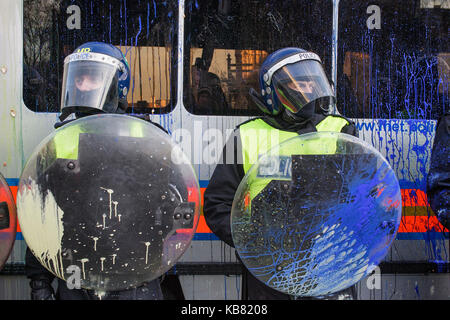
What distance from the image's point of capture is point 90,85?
2.21m

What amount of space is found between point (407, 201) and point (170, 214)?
2106 millimetres

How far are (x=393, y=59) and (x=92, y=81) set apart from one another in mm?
2144

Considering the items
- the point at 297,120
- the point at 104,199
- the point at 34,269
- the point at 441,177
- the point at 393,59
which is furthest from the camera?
the point at 393,59

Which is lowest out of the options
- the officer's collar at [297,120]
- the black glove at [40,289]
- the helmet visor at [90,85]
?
the black glove at [40,289]

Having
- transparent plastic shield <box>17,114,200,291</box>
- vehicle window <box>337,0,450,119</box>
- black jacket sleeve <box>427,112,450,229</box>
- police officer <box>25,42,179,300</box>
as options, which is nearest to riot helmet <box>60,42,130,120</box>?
police officer <box>25,42,179,300</box>

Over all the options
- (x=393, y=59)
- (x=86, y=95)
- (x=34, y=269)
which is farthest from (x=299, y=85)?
(x=34, y=269)

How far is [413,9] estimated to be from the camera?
3217 millimetres

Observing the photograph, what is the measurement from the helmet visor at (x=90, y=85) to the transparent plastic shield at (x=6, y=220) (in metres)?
0.56

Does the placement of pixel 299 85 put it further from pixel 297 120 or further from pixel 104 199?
pixel 104 199

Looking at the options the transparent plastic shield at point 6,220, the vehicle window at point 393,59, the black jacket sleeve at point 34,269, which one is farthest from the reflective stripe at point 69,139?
the vehicle window at point 393,59

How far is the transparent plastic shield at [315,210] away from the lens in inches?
69.5

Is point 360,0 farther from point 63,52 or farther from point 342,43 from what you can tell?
point 63,52

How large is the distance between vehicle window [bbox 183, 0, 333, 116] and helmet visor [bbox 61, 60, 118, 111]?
84 centimetres

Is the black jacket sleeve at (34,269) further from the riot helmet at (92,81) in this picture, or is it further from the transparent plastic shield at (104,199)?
the riot helmet at (92,81)
